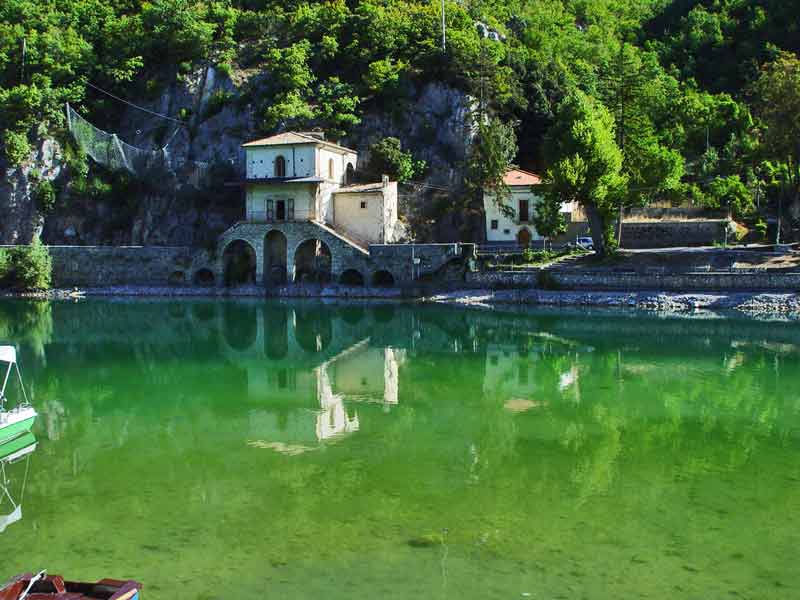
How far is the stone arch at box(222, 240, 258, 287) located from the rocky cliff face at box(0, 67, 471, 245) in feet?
12.9

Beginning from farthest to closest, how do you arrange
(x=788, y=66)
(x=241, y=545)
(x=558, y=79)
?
1. (x=558, y=79)
2. (x=788, y=66)
3. (x=241, y=545)

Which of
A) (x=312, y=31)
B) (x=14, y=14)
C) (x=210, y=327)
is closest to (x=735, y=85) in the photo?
(x=312, y=31)

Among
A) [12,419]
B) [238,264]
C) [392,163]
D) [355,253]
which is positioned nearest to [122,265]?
[238,264]

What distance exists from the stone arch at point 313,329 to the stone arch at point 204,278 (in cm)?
1147

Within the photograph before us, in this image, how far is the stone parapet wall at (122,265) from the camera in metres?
54.6

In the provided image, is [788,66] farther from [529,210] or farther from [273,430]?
[273,430]

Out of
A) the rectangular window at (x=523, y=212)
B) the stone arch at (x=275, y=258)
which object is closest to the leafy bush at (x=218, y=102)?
the stone arch at (x=275, y=258)

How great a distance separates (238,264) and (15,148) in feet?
63.0

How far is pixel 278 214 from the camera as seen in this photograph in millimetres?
54781

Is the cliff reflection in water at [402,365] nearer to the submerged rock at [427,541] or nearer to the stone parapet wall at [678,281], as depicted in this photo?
the stone parapet wall at [678,281]

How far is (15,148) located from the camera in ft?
192

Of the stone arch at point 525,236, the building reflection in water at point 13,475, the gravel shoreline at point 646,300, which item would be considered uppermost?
the stone arch at point 525,236

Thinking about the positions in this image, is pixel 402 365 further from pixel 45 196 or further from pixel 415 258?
pixel 45 196

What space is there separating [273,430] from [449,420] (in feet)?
14.7
